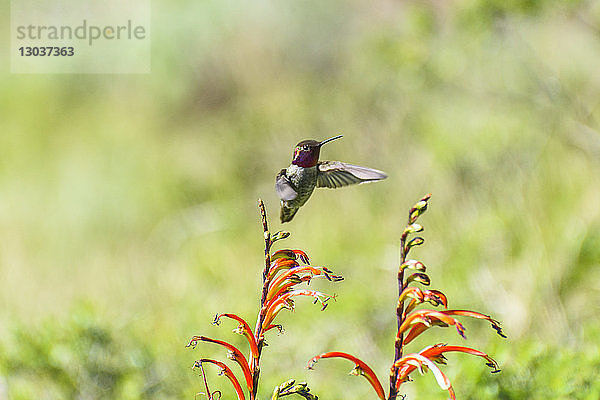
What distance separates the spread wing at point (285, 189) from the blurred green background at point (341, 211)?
967 millimetres

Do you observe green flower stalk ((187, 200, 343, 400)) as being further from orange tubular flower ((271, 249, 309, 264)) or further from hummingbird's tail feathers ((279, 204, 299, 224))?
hummingbird's tail feathers ((279, 204, 299, 224))

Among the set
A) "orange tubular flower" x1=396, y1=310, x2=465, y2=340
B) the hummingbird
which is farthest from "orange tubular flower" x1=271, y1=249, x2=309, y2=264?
"orange tubular flower" x1=396, y1=310, x2=465, y2=340

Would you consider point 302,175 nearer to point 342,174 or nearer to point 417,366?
point 342,174

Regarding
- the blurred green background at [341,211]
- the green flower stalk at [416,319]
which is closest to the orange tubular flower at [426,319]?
the green flower stalk at [416,319]

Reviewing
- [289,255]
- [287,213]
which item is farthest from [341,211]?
[289,255]

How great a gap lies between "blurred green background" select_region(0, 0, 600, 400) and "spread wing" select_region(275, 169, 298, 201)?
97cm

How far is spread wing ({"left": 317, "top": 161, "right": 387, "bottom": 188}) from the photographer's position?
1.50 metres

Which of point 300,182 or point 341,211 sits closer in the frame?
point 300,182

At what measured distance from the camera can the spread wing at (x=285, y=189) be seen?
1454 mm

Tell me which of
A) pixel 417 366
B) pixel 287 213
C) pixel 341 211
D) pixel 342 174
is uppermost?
pixel 341 211

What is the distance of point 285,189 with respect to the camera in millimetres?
1468

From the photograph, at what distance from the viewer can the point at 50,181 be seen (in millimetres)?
9844

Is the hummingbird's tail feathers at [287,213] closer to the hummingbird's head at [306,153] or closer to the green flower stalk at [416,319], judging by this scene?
the hummingbird's head at [306,153]

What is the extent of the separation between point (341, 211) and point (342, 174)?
457 centimetres
